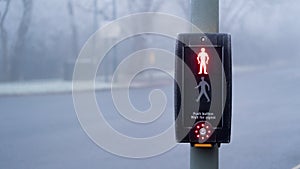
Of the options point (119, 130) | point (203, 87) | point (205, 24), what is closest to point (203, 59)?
point (203, 87)

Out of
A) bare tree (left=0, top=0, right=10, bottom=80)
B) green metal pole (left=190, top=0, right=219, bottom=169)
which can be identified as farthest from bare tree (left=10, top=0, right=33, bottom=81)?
green metal pole (left=190, top=0, right=219, bottom=169)

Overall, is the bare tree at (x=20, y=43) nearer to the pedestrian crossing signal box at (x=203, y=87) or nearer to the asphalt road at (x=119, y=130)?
the asphalt road at (x=119, y=130)

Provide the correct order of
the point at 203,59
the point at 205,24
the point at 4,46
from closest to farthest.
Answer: the point at 203,59, the point at 205,24, the point at 4,46

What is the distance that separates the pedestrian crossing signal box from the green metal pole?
0.58 ft

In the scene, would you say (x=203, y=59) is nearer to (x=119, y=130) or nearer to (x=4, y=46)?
(x=119, y=130)

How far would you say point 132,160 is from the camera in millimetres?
7242

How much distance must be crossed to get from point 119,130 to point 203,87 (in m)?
4.96

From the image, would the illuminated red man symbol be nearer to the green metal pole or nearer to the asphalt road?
the green metal pole

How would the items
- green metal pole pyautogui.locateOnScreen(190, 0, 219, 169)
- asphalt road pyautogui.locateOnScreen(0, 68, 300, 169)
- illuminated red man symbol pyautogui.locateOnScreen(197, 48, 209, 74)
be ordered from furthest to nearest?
asphalt road pyautogui.locateOnScreen(0, 68, 300, 169) → green metal pole pyautogui.locateOnScreen(190, 0, 219, 169) → illuminated red man symbol pyautogui.locateOnScreen(197, 48, 209, 74)

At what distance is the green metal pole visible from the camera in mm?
2951

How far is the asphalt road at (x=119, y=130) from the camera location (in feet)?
23.2

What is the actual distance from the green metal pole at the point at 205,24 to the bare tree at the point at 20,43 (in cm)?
936

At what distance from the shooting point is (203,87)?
9.14 feet

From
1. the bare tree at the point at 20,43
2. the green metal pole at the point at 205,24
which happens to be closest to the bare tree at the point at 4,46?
the bare tree at the point at 20,43
